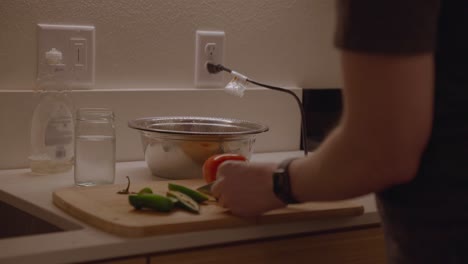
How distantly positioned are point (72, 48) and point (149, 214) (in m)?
0.57

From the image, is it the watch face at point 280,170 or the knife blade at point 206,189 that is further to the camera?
the knife blade at point 206,189

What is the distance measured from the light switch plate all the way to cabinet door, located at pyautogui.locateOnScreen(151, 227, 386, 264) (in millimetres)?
617

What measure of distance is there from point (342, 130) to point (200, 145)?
2.08 ft

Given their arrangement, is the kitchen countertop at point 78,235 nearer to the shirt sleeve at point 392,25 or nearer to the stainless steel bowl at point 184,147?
the stainless steel bowl at point 184,147

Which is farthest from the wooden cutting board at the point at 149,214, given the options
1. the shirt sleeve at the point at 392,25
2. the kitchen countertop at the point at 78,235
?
the shirt sleeve at the point at 392,25

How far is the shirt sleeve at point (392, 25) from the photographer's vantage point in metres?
0.86

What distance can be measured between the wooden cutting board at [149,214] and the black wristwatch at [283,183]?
0.15 meters

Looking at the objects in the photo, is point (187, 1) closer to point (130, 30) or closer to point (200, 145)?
point (130, 30)

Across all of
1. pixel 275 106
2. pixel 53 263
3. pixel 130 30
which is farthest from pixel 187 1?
pixel 53 263

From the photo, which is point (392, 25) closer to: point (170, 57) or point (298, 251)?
point (298, 251)

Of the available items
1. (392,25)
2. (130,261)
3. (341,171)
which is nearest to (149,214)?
(130,261)

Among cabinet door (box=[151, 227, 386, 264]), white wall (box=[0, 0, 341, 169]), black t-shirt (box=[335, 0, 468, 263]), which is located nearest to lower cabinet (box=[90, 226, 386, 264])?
cabinet door (box=[151, 227, 386, 264])

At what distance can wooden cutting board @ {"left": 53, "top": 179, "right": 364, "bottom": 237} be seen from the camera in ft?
3.84

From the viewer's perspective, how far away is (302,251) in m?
1.31
